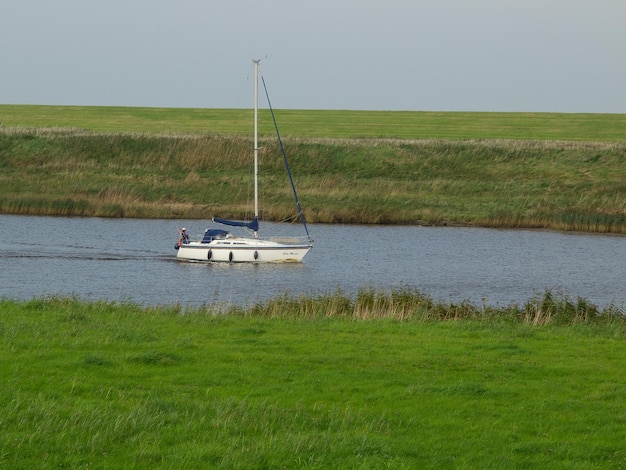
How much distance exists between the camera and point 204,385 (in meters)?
13.5

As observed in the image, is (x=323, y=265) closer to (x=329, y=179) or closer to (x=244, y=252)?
(x=244, y=252)

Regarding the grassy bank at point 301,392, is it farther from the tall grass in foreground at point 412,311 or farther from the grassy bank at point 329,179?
the grassy bank at point 329,179

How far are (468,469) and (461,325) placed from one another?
9.77 meters

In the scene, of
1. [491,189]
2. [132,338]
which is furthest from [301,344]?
[491,189]

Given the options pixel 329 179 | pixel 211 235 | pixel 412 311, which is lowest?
pixel 211 235

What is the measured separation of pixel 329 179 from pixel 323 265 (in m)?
28.7

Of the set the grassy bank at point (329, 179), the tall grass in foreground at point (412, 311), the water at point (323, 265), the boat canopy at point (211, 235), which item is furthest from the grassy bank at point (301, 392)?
the grassy bank at point (329, 179)

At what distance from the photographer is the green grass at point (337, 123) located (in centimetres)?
9750

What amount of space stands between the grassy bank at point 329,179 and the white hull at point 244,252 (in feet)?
43.2

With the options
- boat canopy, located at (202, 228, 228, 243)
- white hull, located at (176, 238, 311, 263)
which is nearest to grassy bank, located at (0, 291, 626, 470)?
white hull, located at (176, 238, 311, 263)

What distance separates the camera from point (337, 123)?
110688mm

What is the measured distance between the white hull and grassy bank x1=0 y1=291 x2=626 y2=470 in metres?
22.8

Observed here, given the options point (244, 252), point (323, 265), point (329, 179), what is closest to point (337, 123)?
point (329, 179)

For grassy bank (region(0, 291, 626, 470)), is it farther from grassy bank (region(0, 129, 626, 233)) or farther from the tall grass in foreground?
grassy bank (region(0, 129, 626, 233))
